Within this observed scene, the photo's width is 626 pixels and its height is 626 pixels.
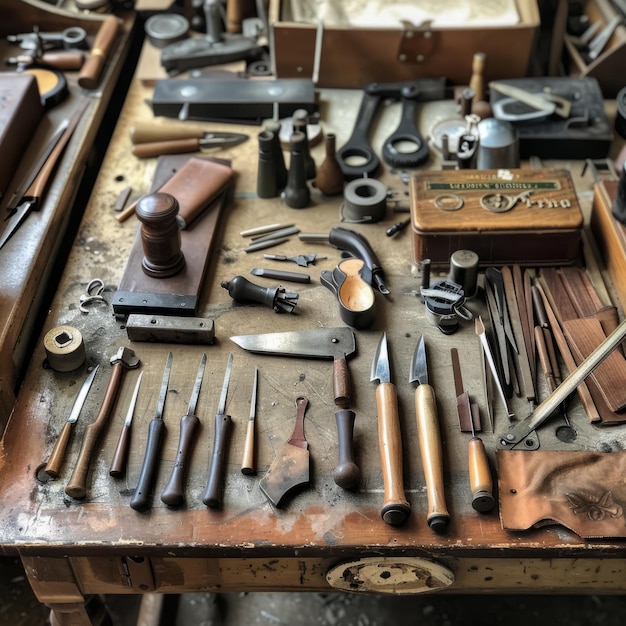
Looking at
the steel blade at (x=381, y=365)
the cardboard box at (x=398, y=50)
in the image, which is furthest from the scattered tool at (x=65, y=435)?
the cardboard box at (x=398, y=50)

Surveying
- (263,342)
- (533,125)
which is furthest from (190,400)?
(533,125)

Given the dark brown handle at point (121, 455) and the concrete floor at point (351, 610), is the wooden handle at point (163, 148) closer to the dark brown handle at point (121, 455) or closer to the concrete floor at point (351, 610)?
the dark brown handle at point (121, 455)

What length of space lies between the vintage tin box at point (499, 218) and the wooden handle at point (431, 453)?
45 centimetres

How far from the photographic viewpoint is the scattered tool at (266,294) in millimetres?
2020

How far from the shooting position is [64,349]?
1876 millimetres

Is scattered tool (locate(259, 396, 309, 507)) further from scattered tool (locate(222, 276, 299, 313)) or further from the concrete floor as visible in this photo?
the concrete floor

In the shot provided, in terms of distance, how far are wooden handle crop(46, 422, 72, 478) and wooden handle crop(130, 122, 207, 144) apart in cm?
104

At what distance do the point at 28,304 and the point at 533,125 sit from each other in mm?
1521

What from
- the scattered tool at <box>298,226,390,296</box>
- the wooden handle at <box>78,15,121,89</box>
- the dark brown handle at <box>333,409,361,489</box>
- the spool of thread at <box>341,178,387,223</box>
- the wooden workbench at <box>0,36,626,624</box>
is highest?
the wooden handle at <box>78,15,121,89</box>

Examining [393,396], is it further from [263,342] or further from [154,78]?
[154,78]

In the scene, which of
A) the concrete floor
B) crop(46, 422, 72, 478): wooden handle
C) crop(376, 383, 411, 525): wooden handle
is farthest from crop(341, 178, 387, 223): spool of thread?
the concrete floor

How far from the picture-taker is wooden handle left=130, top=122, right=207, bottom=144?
8.20ft

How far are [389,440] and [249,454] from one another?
0.96 feet

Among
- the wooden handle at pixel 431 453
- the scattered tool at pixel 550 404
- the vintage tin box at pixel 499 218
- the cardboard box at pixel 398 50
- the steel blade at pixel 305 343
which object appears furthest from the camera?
the cardboard box at pixel 398 50
